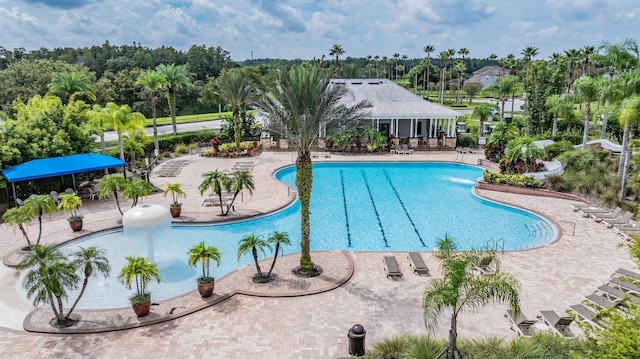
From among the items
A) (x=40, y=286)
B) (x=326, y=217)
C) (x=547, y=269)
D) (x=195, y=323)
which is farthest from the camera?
(x=326, y=217)

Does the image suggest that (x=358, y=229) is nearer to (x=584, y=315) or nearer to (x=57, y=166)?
(x=584, y=315)

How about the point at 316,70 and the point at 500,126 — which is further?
the point at 500,126

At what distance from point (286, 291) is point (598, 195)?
19534mm

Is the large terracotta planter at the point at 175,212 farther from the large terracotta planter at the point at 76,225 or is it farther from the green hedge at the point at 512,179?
the green hedge at the point at 512,179

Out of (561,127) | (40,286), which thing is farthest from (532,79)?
(40,286)

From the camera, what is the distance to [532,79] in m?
37.9

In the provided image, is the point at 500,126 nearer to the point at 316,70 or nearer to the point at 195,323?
the point at 316,70

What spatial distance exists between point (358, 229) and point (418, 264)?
18.9ft

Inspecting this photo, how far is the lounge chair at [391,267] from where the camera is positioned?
46.6 feet

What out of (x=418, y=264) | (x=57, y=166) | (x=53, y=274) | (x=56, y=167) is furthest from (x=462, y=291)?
(x=57, y=166)

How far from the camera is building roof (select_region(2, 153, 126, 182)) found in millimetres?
20750

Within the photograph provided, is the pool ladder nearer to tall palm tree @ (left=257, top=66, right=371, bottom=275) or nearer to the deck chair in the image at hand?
the deck chair

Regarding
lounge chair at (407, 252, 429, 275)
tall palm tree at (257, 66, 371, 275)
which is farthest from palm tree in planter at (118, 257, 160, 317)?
lounge chair at (407, 252, 429, 275)

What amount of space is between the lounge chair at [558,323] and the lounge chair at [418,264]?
13.2ft
